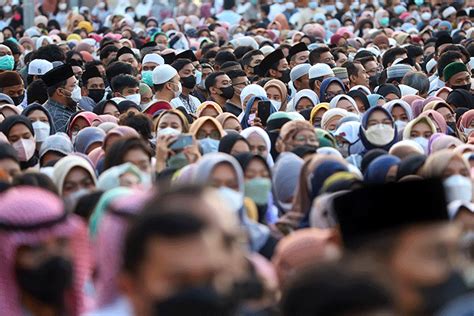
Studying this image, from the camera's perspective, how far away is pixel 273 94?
14.8 meters

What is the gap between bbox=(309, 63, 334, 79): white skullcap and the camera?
51.6 feet

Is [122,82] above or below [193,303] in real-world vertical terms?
below

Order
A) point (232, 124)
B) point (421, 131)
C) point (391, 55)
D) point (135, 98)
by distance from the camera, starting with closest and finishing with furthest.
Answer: point (421, 131) < point (232, 124) < point (135, 98) < point (391, 55)

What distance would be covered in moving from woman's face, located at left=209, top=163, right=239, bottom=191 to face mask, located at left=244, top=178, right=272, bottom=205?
0.69 meters

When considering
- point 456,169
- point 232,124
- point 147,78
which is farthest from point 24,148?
point 147,78

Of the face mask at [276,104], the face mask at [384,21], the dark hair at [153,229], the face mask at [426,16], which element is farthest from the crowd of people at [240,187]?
the face mask at [426,16]

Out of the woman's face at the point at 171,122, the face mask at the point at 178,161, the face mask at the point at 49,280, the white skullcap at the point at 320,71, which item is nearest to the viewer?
the face mask at the point at 49,280

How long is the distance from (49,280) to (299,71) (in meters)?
11.7

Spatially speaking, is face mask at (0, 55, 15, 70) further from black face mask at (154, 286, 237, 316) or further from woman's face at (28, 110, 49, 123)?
black face mask at (154, 286, 237, 316)

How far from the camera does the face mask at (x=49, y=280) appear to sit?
4.78 meters

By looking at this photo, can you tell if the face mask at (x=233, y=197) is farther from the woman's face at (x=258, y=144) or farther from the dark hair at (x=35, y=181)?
the woman's face at (x=258, y=144)

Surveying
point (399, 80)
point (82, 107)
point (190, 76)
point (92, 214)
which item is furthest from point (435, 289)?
point (399, 80)

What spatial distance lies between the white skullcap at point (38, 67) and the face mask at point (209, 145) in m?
6.84

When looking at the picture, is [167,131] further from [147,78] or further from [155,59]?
[155,59]
